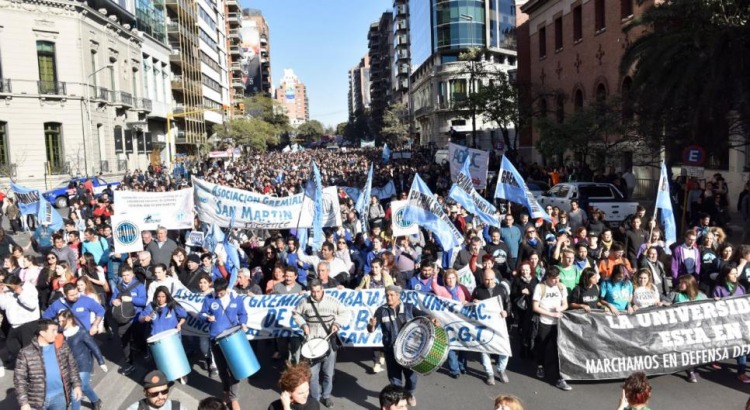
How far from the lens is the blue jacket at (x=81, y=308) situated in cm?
752

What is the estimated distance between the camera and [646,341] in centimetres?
730

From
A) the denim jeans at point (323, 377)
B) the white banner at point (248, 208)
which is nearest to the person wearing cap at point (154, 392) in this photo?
the denim jeans at point (323, 377)

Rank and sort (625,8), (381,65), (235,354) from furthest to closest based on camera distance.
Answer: (381,65) → (625,8) → (235,354)

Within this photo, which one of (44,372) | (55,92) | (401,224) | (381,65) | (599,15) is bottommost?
(44,372)

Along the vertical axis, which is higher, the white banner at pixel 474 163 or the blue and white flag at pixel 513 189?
the white banner at pixel 474 163

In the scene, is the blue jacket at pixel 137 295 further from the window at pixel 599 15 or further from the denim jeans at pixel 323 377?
the window at pixel 599 15

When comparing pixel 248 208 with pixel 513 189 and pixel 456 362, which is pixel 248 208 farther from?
pixel 456 362

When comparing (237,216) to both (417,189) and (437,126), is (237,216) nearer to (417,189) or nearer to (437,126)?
(417,189)

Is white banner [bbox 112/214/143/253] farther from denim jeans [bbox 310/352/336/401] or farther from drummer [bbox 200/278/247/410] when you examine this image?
denim jeans [bbox 310/352/336/401]

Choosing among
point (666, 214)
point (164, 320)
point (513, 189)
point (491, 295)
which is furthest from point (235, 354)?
point (513, 189)

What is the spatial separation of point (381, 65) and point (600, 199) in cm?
14465

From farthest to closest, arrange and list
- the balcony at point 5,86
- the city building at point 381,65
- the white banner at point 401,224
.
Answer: the city building at point 381,65 < the balcony at point 5,86 < the white banner at point 401,224

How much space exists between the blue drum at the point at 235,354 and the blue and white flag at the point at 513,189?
24.0 feet

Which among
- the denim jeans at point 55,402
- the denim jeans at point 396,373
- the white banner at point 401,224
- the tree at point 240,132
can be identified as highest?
the tree at point 240,132
